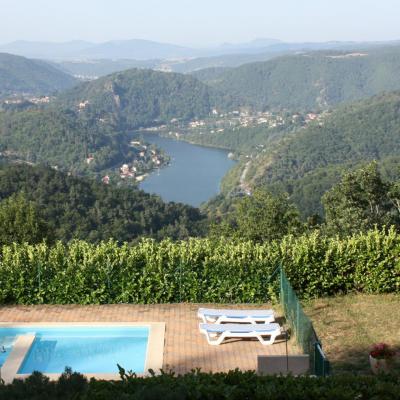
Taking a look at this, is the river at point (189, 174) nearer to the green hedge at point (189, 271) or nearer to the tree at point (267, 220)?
the tree at point (267, 220)

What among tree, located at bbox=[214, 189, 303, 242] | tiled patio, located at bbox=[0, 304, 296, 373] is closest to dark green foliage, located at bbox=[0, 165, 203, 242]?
tree, located at bbox=[214, 189, 303, 242]

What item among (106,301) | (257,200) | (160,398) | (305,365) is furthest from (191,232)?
(160,398)

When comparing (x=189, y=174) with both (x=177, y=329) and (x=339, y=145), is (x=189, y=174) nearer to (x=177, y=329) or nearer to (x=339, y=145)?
(x=339, y=145)

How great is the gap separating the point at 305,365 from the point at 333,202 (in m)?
13.4

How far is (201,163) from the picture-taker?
145m

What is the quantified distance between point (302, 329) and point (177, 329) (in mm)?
2561

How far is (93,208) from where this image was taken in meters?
51.5

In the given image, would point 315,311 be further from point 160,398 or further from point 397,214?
point 397,214

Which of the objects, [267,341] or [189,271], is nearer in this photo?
[267,341]

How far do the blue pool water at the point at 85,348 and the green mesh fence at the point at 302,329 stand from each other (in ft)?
8.73

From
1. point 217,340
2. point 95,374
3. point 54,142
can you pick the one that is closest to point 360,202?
point 217,340

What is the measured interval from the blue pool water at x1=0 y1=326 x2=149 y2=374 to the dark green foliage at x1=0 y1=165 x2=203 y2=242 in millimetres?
30018

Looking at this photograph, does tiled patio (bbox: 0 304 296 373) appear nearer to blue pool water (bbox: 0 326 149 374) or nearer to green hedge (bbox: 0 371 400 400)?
blue pool water (bbox: 0 326 149 374)

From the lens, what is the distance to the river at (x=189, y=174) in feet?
366
